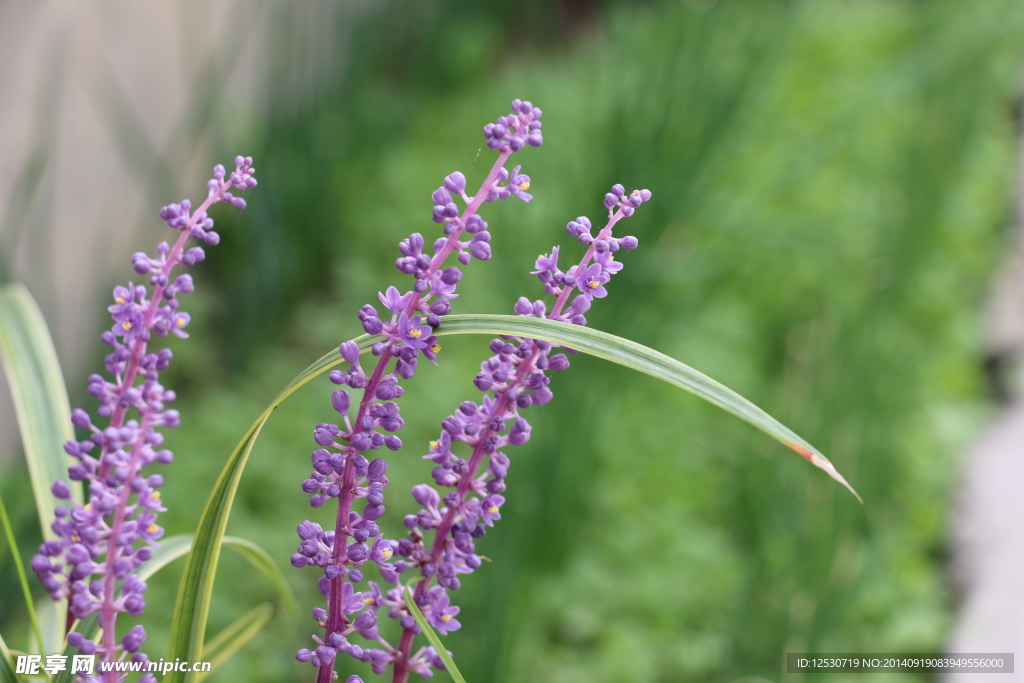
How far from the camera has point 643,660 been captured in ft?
4.52

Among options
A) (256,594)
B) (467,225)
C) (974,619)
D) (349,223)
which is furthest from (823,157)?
(467,225)

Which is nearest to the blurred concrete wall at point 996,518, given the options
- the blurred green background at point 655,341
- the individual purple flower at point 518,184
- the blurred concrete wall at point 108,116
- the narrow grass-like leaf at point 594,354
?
the blurred green background at point 655,341

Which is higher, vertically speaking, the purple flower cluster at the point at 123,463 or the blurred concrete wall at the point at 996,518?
the blurred concrete wall at the point at 996,518

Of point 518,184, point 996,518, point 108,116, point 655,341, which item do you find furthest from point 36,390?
point 996,518

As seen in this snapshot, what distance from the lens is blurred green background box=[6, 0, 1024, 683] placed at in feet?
3.88

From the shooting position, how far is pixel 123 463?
442 millimetres

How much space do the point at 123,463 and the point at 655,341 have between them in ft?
3.42

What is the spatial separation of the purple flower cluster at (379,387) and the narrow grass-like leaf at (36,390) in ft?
0.77

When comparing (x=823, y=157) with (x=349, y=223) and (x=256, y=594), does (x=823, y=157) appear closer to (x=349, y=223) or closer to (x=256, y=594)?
(x=349, y=223)

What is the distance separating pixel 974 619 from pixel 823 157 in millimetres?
1022

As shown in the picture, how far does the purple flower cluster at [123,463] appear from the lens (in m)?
0.44

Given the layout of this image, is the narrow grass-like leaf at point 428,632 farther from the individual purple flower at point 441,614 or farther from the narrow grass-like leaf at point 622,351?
the narrow grass-like leaf at point 622,351

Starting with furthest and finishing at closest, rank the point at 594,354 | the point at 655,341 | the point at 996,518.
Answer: the point at 996,518, the point at 655,341, the point at 594,354

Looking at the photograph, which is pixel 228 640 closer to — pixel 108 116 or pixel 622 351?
pixel 622 351
